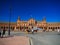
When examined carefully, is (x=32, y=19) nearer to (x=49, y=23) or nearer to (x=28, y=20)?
(x=28, y=20)

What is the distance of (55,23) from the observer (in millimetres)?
134875

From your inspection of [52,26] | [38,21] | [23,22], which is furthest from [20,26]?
[52,26]

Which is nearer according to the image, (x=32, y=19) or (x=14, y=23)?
(x=32, y=19)

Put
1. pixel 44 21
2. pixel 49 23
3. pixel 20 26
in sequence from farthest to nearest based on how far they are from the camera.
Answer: pixel 49 23, pixel 44 21, pixel 20 26

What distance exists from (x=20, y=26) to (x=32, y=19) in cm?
1223

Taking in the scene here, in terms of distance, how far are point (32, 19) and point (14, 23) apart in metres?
19.9

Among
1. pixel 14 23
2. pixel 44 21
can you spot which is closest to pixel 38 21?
pixel 44 21

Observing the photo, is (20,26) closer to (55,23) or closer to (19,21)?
(19,21)

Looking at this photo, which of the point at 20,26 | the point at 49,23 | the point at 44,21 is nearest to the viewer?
the point at 20,26

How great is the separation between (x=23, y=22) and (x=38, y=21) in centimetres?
1426

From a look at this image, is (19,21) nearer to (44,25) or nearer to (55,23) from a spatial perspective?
(44,25)

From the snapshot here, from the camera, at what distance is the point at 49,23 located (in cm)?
13800

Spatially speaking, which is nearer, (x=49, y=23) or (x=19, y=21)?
(x=19, y=21)


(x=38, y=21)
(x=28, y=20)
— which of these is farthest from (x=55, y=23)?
(x=28, y=20)
